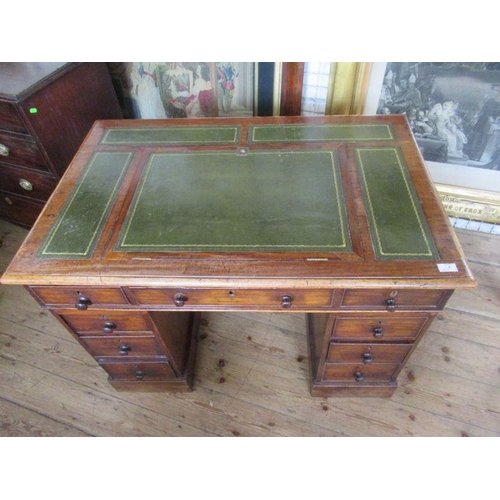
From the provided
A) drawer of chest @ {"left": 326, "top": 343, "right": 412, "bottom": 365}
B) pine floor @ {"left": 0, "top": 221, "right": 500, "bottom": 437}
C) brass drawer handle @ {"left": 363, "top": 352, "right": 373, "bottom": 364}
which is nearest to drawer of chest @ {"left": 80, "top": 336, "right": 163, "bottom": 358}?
pine floor @ {"left": 0, "top": 221, "right": 500, "bottom": 437}

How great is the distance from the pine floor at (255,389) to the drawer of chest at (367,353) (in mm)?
389

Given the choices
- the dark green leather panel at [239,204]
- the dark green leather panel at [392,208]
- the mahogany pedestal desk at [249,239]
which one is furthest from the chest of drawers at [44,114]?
the dark green leather panel at [392,208]

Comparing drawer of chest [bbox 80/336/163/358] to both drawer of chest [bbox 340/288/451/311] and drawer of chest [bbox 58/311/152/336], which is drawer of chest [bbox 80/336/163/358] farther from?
drawer of chest [bbox 340/288/451/311]

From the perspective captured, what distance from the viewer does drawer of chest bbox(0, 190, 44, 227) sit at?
227 cm

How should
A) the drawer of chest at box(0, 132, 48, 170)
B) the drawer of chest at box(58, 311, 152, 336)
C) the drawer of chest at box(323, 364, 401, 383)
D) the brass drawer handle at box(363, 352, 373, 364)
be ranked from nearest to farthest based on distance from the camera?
1. the drawer of chest at box(58, 311, 152, 336)
2. the brass drawer handle at box(363, 352, 373, 364)
3. the drawer of chest at box(323, 364, 401, 383)
4. the drawer of chest at box(0, 132, 48, 170)

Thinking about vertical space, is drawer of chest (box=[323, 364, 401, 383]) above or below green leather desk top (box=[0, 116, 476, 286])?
below

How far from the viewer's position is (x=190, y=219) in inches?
50.1

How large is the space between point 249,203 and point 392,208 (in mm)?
500

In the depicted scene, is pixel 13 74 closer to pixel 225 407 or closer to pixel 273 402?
pixel 225 407

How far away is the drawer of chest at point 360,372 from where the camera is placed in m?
1.56

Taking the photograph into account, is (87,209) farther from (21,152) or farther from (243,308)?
(21,152)

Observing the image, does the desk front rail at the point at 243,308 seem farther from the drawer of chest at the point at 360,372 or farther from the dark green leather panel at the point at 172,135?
the dark green leather panel at the point at 172,135

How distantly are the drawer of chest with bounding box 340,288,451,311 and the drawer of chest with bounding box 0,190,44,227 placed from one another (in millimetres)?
1945

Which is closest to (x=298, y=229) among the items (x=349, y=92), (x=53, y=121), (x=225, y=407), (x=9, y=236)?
(x=349, y=92)
